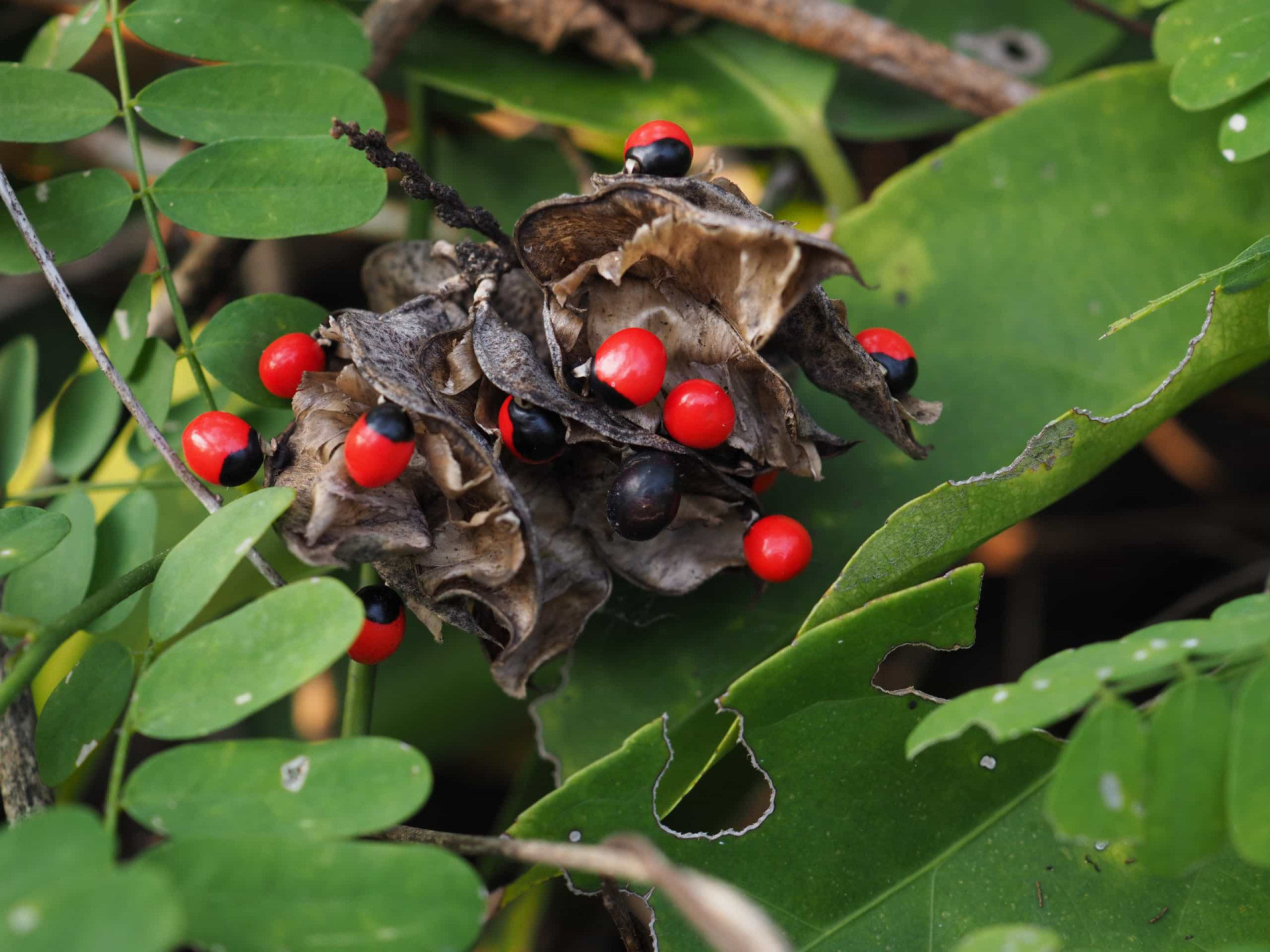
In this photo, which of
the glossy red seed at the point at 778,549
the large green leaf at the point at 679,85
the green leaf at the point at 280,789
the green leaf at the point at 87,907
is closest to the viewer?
the green leaf at the point at 87,907

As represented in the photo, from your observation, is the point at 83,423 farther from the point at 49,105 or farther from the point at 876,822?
the point at 876,822

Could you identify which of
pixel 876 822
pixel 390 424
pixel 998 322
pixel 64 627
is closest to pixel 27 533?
pixel 64 627

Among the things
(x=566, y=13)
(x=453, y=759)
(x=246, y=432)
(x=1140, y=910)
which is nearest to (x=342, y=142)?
(x=246, y=432)

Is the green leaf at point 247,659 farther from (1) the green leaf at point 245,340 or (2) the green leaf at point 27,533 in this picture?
(1) the green leaf at point 245,340

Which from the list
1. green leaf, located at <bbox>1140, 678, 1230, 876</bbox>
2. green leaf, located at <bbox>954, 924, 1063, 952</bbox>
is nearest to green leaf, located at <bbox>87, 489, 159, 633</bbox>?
green leaf, located at <bbox>954, 924, 1063, 952</bbox>

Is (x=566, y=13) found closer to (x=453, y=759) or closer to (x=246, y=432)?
(x=246, y=432)

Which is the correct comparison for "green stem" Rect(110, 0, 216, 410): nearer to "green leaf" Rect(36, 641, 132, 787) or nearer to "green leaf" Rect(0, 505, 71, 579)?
"green leaf" Rect(0, 505, 71, 579)

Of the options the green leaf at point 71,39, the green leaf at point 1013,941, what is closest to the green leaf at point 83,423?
the green leaf at point 71,39
